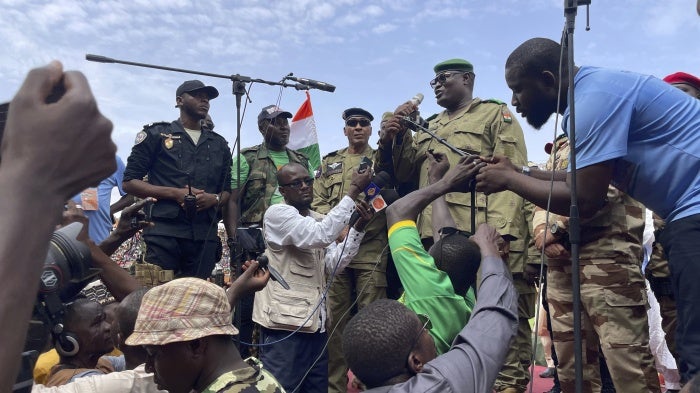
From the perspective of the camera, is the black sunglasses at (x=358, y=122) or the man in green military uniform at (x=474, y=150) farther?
the black sunglasses at (x=358, y=122)

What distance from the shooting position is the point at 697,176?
2.52m

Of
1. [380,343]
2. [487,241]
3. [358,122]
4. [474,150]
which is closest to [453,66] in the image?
[474,150]

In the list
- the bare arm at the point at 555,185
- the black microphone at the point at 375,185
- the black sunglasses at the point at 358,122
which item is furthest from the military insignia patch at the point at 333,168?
the bare arm at the point at 555,185

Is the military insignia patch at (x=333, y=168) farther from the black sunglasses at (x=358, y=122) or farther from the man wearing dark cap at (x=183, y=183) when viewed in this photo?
the man wearing dark cap at (x=183, y=183)

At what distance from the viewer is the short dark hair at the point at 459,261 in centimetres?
288

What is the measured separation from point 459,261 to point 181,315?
129cm

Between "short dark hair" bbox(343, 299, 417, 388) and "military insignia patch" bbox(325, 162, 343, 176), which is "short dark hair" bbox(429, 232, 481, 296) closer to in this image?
"short dark hair" bbox(343, 299, 417, 388)

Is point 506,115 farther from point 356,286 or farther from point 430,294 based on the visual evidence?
point 430,294

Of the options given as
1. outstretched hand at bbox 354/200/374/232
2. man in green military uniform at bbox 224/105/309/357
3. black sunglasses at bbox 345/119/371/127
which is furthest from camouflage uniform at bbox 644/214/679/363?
man in green military uniform at bbox 224/105/309/357

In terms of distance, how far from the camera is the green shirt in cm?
254

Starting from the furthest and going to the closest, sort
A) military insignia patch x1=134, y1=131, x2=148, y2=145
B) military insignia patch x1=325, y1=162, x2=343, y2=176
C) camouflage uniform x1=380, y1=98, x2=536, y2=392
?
1. military insignia patch x1=325, y1=162, x2=343, y2=176
2. military insignia patch x1=134, y1=131, x2=148, y2=145
3. camouflage uniform x1=380, y1=98, x2=536, y2=392

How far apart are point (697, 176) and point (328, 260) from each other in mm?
2927

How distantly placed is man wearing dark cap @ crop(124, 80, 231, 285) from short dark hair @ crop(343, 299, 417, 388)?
Result: 117 inches

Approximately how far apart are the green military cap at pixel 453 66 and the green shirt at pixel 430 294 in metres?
2.69
